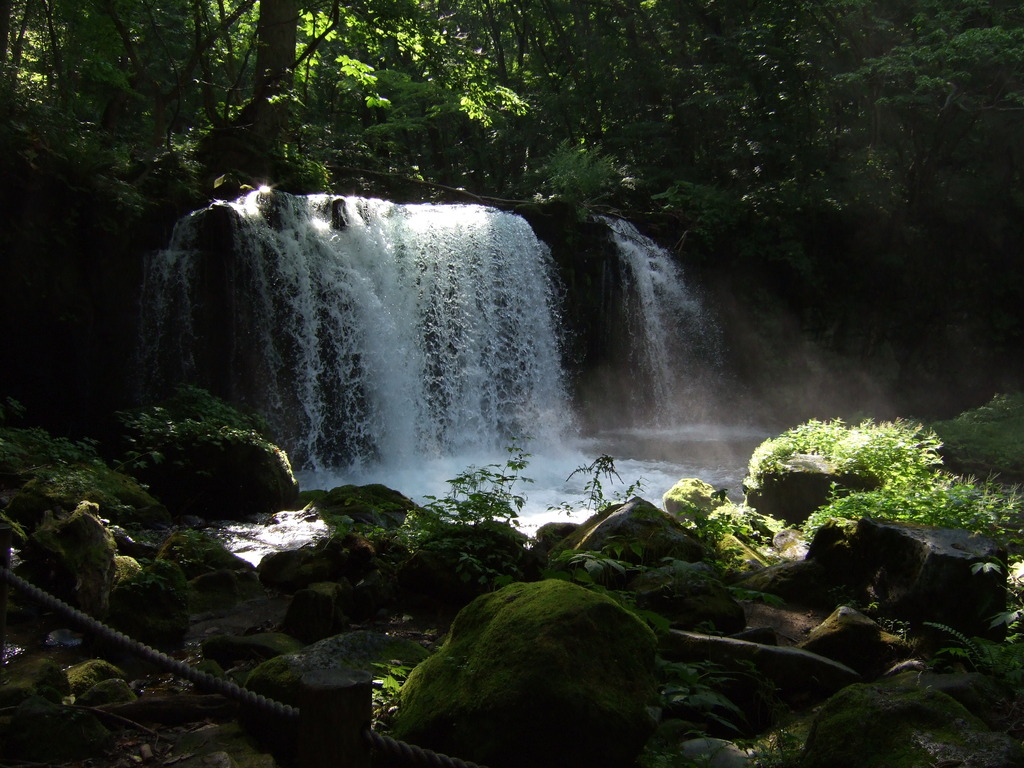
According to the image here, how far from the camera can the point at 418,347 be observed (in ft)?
45.2

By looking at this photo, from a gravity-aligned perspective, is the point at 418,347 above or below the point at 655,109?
below

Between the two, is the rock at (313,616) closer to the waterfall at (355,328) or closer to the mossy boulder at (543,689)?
the mossy boulder at (543,689)

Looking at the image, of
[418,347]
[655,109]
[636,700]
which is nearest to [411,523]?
[636,700]

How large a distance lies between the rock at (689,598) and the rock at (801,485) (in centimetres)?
379

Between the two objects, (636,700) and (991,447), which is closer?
(636,700)

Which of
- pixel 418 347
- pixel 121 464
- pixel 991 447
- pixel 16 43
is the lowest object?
pixel 991 447

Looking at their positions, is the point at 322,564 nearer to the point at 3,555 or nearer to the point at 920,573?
the point at 3,555

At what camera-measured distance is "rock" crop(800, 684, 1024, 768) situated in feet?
8.45

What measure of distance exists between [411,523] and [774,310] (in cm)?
1464

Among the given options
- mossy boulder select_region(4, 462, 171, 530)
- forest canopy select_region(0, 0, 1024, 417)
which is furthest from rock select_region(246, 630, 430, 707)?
forest canopy select_region(0, 0, 1024, 417)

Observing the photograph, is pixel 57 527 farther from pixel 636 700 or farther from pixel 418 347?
pixel 418 347

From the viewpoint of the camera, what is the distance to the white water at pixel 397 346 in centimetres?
1227

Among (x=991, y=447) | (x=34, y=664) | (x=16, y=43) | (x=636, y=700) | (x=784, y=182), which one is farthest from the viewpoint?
(x=784, y=182)

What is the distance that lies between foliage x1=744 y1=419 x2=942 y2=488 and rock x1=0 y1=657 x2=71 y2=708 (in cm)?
711
